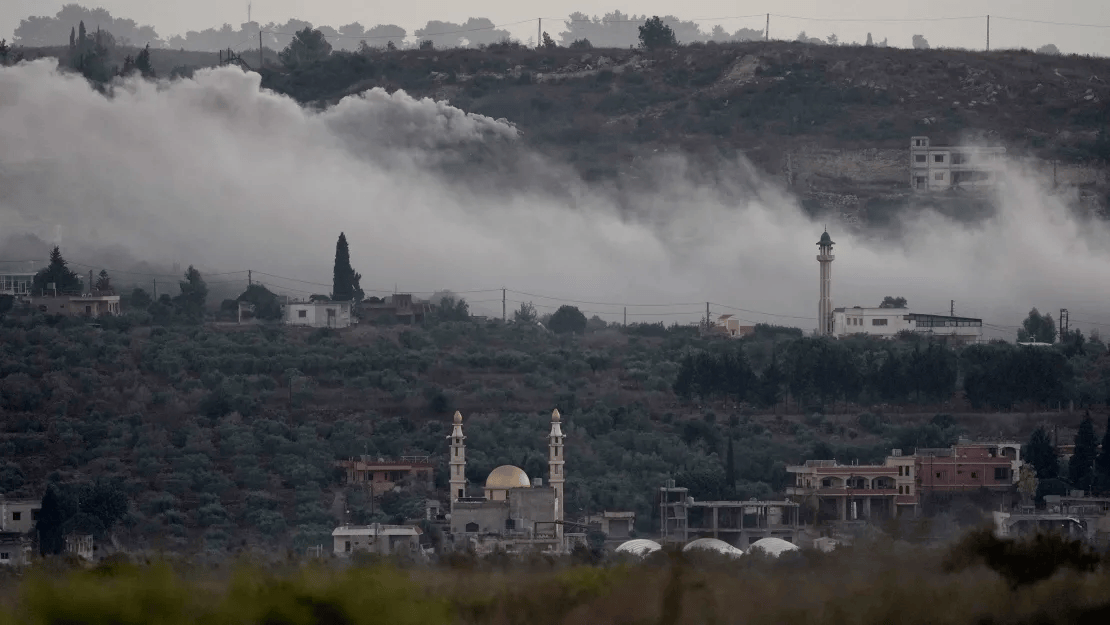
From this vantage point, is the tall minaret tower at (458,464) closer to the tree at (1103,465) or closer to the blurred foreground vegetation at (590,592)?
the tree at (1103,465)

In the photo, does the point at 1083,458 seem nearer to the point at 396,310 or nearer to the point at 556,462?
the point at 556,462

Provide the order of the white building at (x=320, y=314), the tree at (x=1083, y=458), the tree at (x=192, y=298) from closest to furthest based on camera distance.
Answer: the tree at (x=1083, y=458), the white building at (x=320, y=314), the tree at (x=192, y=298)

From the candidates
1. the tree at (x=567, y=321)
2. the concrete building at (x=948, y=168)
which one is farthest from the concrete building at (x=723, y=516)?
the concrete building at (x=948, y=168)

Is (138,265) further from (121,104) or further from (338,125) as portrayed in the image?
(338,125)

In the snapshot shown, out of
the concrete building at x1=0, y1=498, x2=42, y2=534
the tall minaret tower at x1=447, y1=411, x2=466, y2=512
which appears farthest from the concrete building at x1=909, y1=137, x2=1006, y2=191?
the concrete building at x1=0, y1=498, x2=42, y2=534

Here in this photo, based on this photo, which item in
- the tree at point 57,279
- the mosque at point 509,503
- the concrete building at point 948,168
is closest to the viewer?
the mosque at point 509,503

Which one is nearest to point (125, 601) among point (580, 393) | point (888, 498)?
point (888, 498)

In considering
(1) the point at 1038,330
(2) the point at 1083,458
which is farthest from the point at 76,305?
(2) the point at 1083,458
